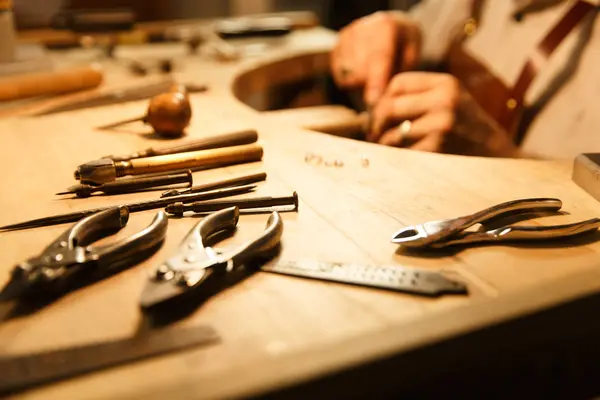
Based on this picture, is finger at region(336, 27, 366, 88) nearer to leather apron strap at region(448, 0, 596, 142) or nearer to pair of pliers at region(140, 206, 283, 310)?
leather apron strap at region(448, 0, 596, 142)

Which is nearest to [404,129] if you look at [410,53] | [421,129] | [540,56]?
[421,129]

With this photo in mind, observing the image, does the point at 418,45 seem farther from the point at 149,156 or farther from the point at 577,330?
the point at 577,330

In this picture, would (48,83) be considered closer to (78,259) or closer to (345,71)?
(345,71)

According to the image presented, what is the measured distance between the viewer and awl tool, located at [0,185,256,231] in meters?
0.62

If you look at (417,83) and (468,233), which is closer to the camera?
(468,233)

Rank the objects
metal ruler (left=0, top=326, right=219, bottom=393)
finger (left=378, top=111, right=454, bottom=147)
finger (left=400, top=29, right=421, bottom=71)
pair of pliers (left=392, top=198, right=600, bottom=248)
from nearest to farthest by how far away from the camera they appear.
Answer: metal ruler (left=0, top=326, right=219, bottom=393)
pair of pliers (left=392, top=198, right=600, bottom=248)
finger (left=378, top=111, right=454, bottom=147)
finger (left=400, top=29, right=421, bottom=71)

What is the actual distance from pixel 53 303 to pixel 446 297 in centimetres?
30

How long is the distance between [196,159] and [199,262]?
289 mm

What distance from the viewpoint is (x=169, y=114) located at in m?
0.88

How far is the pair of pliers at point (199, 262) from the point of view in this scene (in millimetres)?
470

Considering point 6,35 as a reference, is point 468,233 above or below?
below

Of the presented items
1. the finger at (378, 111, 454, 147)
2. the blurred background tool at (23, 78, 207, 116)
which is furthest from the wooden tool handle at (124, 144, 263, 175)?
the blurred background tool at (23, 78, 207, 116)

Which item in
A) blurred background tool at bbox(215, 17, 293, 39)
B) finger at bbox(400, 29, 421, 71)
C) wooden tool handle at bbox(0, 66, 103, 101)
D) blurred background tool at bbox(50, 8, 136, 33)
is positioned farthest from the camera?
blurred background tool at bbox(215, 17, 293, 39)

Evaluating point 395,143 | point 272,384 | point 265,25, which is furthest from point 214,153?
point 265,25
